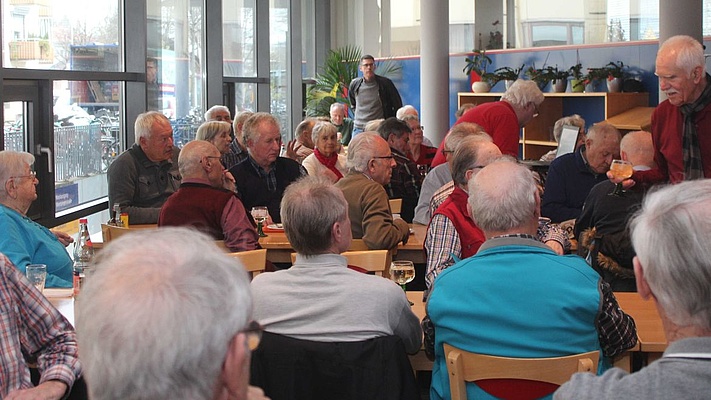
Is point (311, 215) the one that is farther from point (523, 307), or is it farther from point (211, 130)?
point (211, 130)

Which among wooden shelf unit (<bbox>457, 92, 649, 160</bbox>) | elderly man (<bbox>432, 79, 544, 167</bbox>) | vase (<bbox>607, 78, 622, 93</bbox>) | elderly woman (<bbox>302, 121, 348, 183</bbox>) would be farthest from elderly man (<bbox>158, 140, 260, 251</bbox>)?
vase (<bbox>607, 78, 622, 93</bbox>)

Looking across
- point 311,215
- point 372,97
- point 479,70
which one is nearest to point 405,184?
point 311,215

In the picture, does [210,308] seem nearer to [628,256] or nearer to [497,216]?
[497,216]

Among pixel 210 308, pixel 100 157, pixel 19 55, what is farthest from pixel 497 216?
pixel 100 157

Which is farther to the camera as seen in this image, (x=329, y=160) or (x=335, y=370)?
(x=329, y=160)

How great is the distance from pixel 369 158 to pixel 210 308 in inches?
170

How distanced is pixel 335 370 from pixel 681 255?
4.42 ft

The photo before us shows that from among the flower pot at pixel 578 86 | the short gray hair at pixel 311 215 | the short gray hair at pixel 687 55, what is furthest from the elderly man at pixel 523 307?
the flower pot at pixel 578 86

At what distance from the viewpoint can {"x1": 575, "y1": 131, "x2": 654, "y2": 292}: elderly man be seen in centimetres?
457

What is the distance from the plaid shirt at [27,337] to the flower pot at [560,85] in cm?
946

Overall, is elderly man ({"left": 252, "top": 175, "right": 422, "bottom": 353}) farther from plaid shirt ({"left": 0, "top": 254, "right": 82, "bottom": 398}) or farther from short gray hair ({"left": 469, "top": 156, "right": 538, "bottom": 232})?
plaid shirt ({"left": 0, "top": 254, "right": 82, "bottom": 398})

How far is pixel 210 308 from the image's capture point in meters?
1.32

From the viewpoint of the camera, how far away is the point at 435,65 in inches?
491

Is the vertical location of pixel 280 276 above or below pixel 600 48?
below
